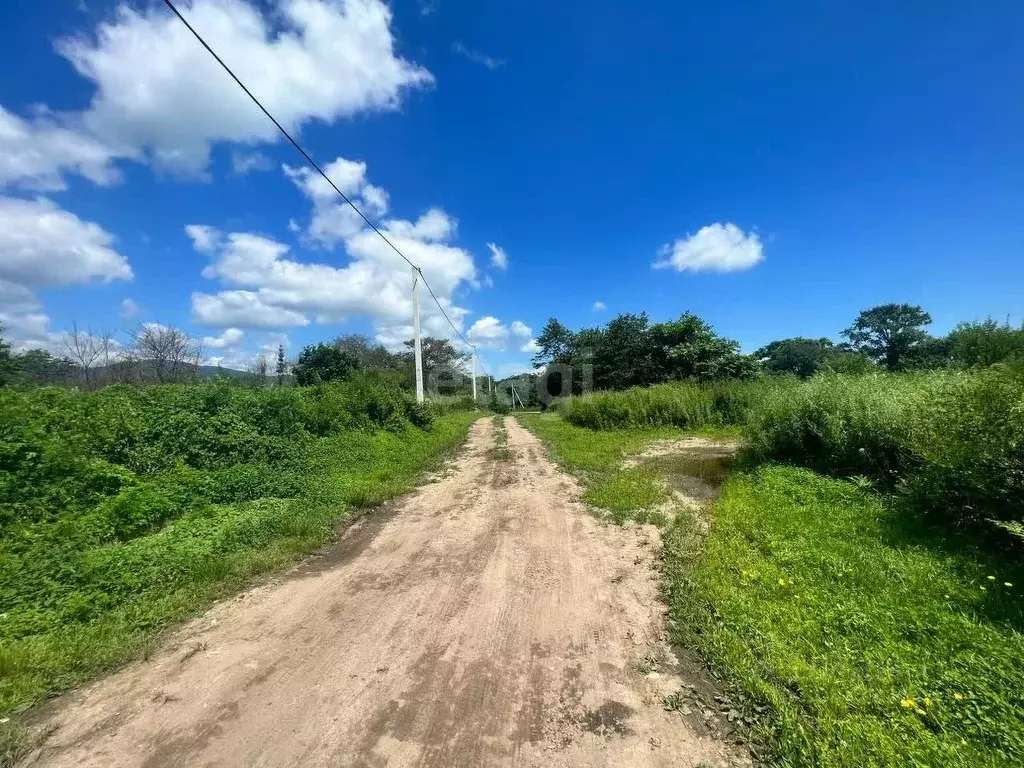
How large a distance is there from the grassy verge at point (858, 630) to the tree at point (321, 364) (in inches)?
903

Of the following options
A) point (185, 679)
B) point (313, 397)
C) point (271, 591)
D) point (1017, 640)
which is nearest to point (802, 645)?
point (1017, 640)

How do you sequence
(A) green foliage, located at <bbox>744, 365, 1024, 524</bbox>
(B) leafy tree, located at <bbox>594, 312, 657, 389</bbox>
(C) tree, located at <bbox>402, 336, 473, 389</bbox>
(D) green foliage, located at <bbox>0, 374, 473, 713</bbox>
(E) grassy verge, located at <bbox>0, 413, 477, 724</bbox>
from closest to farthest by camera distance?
1. (E) grassy verge, located at <bbox>0, 413, 477, 724</bbox>
2. (D) green foliage, located at <bbox>0, 374, 473, 713</bbox>
3. (A) green foliage, located at <bbox>744, 365, 1024, 524</bbox>
4. (B) leafy tree, located at <bbox>594, 312, 657, 389</bbox>
5. (C) tree, located at <bbox>402, 336, 473, 389</bbox>

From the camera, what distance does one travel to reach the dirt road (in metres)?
2.30

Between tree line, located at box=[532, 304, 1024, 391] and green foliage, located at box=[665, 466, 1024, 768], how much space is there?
482cm

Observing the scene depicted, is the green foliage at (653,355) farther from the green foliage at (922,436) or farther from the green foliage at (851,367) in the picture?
the green foliage at (922,436)

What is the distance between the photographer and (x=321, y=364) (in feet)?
84.6

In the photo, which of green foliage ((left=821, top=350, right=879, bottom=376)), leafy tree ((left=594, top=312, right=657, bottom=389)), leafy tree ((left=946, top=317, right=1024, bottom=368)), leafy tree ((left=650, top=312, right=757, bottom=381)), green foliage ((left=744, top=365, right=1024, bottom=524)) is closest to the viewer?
green foliage ((left=744, top=365, right=1024, bottom=524))

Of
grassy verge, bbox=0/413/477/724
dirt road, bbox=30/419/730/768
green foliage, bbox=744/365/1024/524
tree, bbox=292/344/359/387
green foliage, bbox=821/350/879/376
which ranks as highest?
tree, bbox=292/344/359/387

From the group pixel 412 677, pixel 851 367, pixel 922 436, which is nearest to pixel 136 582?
pixel 412 677

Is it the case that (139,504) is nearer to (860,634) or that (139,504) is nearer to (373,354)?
(860,634)

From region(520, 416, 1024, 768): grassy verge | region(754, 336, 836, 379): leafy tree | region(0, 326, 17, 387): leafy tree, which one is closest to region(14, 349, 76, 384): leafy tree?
region(0, 326, 17, 387): leafy tree

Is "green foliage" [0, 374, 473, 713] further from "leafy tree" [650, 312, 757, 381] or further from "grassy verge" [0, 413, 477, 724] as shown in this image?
"leafy tree" [650, 312, 757, 381]

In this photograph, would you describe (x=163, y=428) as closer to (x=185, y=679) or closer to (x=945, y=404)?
(x=185, y=679)

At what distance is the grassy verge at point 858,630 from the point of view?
225 centimetres
